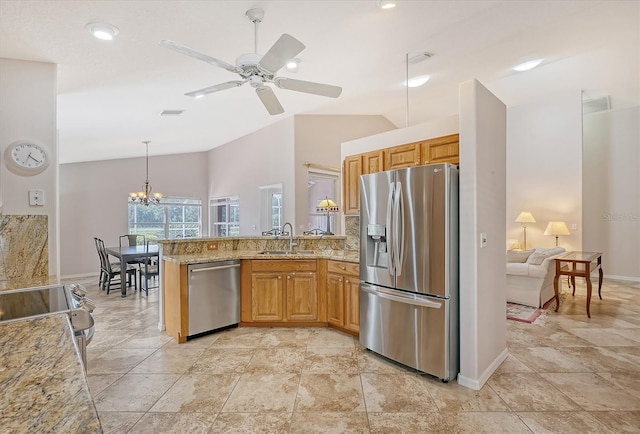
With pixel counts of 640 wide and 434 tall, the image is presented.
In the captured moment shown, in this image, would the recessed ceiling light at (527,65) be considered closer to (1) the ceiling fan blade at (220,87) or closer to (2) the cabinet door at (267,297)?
(1) the ceiling fan blade at (220,87)

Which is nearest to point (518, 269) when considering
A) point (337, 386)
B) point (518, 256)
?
point (518, 256)

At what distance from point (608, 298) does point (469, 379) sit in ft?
14.0

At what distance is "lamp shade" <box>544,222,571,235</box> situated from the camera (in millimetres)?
6211

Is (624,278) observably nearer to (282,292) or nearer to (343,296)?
(343,296)

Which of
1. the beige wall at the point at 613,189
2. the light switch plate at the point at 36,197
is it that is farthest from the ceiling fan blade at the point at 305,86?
the beige wall at the point at 613,189

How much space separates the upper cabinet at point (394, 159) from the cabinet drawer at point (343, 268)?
68cm

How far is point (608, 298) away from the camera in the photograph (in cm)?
503

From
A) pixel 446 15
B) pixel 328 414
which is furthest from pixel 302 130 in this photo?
pixel 328 414

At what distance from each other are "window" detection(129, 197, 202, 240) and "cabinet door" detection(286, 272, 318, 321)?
5.72 m

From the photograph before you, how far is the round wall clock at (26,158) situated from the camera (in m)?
2.52

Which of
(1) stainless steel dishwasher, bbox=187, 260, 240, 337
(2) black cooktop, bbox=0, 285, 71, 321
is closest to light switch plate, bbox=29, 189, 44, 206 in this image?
(2) black cooktop, bbox=0, 285, 71, 321

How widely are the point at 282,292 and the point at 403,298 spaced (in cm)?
152

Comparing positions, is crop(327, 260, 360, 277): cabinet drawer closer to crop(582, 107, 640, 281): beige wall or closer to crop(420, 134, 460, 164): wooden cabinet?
crop(420, 134, 460, 164): wooden cabinet

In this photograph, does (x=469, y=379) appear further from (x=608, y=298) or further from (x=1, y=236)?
(x=608, y=298)
